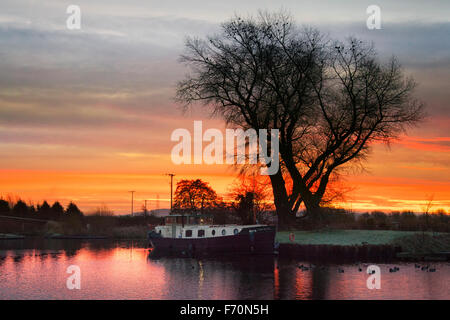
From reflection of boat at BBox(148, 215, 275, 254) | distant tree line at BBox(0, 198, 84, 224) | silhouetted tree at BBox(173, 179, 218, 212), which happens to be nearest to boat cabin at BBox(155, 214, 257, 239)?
reflection of boat at BBox(148, 215, 275, 254)

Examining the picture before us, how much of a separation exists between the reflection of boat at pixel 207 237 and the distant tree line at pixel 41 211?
5552 centimetres

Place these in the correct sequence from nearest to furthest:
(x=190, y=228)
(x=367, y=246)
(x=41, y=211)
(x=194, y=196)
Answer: (x=367, y=246) → (x=190, y=228) → (x=194, y=196) → (x=41, y=211)

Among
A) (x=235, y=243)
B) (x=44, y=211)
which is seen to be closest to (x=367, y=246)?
(x=235, y=243)

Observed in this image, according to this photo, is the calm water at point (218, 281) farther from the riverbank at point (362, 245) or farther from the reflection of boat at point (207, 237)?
the riverbank at point (362, 245)

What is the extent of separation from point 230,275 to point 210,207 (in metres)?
62.3

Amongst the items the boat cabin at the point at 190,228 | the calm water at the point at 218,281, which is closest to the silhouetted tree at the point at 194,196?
the boat cabin at the point at 190,228

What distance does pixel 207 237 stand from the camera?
48.7m

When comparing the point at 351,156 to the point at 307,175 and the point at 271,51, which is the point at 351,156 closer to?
the point at 307,175

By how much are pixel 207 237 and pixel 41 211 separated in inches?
2965

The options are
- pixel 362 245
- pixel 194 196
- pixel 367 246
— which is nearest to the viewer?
pixel 367 246

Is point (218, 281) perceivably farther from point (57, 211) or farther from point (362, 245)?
point (57, 211)

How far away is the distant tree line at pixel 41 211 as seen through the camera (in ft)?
→ 361

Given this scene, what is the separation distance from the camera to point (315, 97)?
1943 inches

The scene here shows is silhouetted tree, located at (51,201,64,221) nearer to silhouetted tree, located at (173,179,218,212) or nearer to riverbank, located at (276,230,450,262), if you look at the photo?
silhouetted tree, located at (173,179,218,212)
